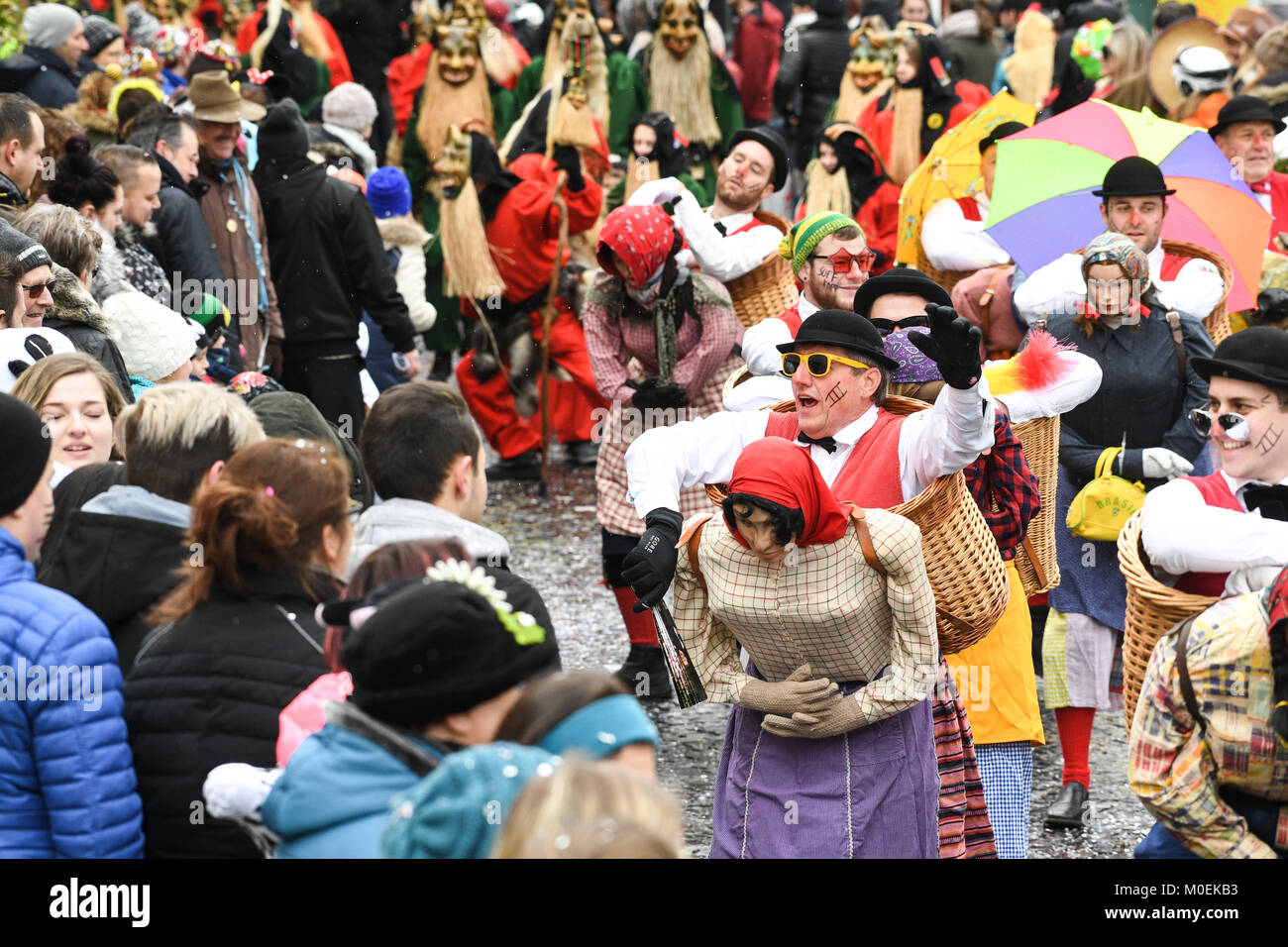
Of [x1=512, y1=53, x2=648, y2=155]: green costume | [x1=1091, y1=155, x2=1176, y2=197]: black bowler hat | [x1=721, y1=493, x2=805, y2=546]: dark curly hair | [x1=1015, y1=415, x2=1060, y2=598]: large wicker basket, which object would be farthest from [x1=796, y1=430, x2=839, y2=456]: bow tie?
[x1=512, y1=53, x2=648, y2=155]: green costume

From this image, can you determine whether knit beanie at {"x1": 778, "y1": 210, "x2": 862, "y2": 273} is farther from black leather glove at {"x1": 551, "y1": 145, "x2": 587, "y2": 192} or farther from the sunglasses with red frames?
black leather glove at {"x1": 551, "y1": 145, "x2": 587, "y2": 192}

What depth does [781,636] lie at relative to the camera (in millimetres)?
3906

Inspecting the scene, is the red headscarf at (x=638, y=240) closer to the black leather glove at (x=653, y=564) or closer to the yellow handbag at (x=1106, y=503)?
the yellow handbag at (x=1106, y=503)

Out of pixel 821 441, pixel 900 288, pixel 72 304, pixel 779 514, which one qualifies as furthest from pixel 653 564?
pixel 72 304

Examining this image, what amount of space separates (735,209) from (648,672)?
2.22m

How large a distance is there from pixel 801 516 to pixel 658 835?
1.73 m

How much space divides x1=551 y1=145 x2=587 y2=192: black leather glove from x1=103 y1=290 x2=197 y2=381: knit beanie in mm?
4454

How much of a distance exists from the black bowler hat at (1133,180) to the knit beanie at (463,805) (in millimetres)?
4628

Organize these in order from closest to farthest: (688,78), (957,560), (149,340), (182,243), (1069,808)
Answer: (957,560), (1069,808), (149,340), (182,243), (688,78)

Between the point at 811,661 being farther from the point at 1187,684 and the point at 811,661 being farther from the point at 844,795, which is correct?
the point at 1187,684

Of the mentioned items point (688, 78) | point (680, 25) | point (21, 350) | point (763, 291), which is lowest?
point (21, 350)

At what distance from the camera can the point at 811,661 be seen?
156 inches
